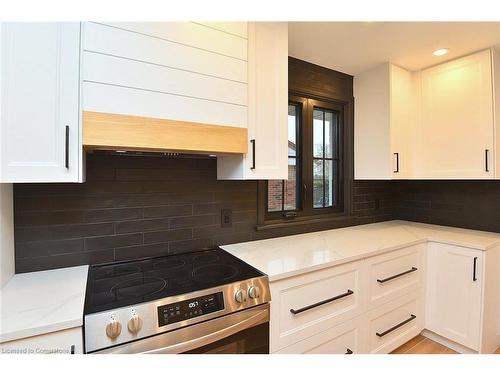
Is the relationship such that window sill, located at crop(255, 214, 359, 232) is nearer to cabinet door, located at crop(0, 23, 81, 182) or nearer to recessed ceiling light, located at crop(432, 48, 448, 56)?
cabinet door, located at crop(0, 23, 81, 182)

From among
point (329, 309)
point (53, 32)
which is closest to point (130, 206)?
point (53, 32)

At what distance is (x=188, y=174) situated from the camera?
1657 mm

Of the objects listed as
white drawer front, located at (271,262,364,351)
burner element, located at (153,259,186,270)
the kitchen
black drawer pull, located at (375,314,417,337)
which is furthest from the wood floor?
burner element, located at (153,259,186,270)

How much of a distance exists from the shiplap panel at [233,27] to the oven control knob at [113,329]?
1399 mm

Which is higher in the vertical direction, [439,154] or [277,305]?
[439,154]

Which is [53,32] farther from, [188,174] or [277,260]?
[277,260]

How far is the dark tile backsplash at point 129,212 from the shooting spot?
1.29m

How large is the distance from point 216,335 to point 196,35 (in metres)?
1.41

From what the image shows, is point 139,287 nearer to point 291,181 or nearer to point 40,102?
point 40,102

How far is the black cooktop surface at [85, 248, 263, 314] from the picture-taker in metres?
1.03

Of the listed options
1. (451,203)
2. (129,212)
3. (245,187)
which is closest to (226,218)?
(245,187)

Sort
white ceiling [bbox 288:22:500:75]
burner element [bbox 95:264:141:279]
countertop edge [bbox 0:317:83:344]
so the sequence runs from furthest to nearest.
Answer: white ceiling [bbox 288:22:500:75] → burner element [bbox 95:264:141:279] → countertop edge [bbox 0:317:83:344]

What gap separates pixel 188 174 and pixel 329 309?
1.18m

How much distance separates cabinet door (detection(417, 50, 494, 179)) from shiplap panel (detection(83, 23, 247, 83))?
1.77 meters
